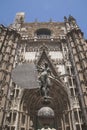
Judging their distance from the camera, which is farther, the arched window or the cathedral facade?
the arched window

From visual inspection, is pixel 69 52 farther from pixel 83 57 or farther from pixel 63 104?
pixel 63 104

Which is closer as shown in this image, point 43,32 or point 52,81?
point 52,81

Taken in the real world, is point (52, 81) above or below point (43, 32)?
below

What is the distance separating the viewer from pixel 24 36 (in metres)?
19.0

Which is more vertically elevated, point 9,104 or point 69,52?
point 69,52

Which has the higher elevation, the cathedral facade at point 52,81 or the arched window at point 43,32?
the arched window at point 43,32

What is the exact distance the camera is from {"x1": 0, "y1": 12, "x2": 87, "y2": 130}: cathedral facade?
11.3 meters

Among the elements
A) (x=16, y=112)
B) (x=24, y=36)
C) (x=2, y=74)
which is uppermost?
(x=24, y=36)

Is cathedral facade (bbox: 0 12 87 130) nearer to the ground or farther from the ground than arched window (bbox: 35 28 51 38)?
nearer to the ground

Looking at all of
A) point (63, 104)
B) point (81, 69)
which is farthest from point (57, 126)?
point (81, 69)

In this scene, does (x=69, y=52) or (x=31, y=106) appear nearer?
(x=31, y=106)

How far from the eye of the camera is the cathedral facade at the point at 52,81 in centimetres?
1130

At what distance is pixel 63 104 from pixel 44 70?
546 cm

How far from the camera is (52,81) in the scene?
1352 centimetres
